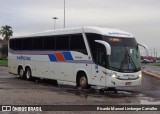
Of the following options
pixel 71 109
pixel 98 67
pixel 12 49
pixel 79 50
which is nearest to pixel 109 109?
pixel 71 109

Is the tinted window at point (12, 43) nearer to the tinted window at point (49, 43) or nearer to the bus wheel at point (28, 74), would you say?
the bus wheel at point (28, 74)

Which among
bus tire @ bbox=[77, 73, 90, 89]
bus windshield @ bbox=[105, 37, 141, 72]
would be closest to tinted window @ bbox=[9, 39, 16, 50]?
bus tire @ bbox=[77, 73, 90, 89]

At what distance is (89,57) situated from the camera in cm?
1962

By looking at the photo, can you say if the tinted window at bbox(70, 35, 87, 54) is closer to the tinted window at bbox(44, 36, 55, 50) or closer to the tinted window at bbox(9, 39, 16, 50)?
the tinted window at bbox(44, 36, 55, 50)

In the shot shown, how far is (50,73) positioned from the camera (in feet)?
77.4

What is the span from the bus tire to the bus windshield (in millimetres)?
2137

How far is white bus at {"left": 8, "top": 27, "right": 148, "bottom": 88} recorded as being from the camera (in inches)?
730

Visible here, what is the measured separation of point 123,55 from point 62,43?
4546 millimetres

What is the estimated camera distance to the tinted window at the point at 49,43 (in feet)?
75.8

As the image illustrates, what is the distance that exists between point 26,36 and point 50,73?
14.4ft

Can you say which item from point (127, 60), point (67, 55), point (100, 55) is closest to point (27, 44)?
point (67, 55)

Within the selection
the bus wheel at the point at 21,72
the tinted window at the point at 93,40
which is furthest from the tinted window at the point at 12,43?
the tinted window at the point at 93,40

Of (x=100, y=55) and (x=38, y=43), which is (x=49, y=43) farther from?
(x=100, y=55)

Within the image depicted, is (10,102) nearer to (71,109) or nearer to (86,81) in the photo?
(71,109)
